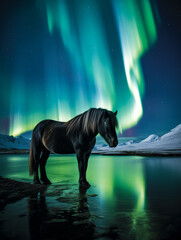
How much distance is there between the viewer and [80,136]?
5.40m

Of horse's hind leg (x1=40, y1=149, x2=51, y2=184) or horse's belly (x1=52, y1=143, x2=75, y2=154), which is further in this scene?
horse's hind leg (x1=40, y1=149, x2=51, y2=184)

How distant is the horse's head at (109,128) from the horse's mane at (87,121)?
Answer: 0.08 m

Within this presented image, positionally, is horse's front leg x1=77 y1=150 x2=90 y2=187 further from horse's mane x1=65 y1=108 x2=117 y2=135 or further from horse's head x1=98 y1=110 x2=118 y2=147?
horse's head x1=98 y1=110 x2=118 y2=147

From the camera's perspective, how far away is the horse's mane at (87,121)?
529 cm

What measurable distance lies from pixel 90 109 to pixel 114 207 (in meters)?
2.80

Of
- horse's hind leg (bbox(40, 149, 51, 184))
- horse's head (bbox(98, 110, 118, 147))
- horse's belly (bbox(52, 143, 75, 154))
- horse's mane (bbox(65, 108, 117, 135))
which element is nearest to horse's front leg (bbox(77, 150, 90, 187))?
horse's belly (bbox(52, 143, 75, 154))

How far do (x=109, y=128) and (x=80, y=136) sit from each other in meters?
0.88

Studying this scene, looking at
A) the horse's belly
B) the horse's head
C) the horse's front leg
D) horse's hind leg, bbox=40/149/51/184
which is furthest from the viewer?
horse's hind leg, bbox=40/149/51/184

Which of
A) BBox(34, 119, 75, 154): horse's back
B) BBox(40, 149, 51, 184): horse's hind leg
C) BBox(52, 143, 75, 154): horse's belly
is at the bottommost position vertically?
BBox(40, 149, 51, 184): horse's hind leg

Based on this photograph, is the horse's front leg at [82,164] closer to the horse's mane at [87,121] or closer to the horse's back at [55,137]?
the horse's back at [55,137]

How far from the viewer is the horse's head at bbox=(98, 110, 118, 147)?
195 inches

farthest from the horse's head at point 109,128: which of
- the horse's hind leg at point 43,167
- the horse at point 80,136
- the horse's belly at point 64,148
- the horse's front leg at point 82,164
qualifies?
the horse's hind leg at point 43,167

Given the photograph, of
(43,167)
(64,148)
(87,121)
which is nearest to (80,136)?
(87,121)

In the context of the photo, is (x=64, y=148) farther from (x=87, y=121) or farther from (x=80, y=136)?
(x=87, y=121)
